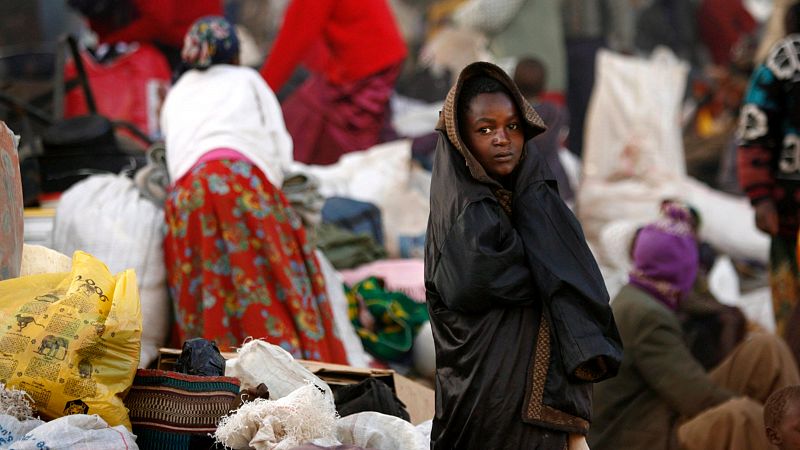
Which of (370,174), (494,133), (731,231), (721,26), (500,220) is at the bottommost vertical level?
(731,231)

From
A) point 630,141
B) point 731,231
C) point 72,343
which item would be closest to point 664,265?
point 72,343

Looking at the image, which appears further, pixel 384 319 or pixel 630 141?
pixel 630 141

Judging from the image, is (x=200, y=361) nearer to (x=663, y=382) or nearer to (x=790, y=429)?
(x=790, y=429)

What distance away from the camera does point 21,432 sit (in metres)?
3.89

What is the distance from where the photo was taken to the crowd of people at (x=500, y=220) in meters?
3.79

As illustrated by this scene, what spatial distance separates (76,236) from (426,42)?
22.1 feet

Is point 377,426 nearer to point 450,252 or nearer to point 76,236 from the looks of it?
point 450,252

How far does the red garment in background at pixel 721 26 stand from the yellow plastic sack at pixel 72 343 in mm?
10383

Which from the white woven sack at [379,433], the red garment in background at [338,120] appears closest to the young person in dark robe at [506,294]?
the white woven sack at [379,433]

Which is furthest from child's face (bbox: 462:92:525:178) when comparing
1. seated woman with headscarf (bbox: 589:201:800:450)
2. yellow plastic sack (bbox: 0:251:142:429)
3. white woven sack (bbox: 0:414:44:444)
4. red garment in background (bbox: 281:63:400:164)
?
red garment in background (bbox: 281:63:400:164)

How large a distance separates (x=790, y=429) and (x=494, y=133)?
1.32 m

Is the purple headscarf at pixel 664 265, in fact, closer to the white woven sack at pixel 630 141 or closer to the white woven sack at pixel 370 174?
the white woven sack at pixel 370 174

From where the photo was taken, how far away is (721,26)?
13.8m

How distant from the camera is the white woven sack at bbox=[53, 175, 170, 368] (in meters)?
6.03
